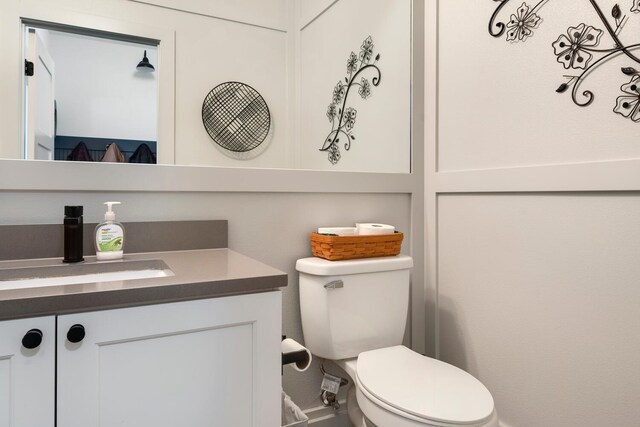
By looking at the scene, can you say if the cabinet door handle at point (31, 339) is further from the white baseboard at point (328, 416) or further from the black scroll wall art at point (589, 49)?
the black scroll wall art at point (589, 49)

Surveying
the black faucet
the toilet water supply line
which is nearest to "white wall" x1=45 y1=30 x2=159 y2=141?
the black faucet

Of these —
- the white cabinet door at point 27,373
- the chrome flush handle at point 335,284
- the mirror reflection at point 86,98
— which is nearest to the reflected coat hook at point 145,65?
the mirror reflection at point 86,98

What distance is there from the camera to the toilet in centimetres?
116

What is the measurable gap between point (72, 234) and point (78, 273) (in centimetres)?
11

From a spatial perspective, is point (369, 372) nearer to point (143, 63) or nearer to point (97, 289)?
point (97, 289)

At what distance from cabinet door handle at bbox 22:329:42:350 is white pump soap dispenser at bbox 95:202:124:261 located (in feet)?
1.57

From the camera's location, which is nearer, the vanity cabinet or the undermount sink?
the vanity cabinet

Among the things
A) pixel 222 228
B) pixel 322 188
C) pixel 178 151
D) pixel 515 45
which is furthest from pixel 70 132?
pixel 515 45

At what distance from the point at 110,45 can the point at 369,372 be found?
1.63 metres

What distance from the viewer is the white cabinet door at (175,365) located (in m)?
0.76

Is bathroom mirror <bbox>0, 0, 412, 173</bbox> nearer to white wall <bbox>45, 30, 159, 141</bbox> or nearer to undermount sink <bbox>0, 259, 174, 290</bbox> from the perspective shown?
white wall <bbox>45, 30, 159, 141</bbox>

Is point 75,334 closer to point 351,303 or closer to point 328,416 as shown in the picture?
point 351,303

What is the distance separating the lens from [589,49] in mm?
1209

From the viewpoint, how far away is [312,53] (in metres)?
2.19
